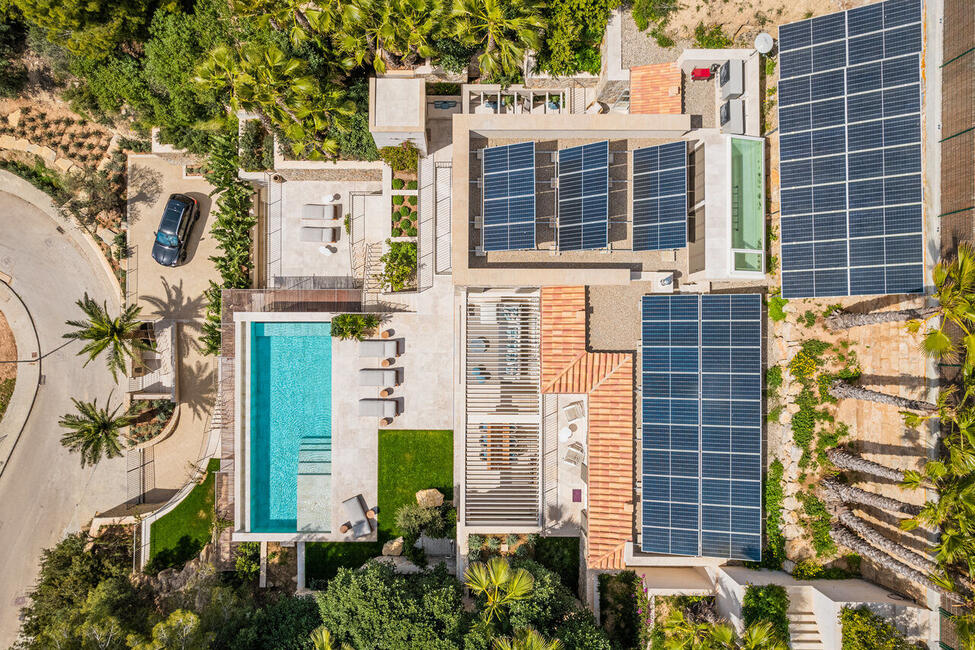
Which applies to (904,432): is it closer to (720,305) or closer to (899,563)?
(899,563)

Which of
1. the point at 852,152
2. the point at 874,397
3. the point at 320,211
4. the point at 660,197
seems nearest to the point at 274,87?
the point at 320,211

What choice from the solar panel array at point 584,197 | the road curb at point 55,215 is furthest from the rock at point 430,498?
the road curb at point 55,215

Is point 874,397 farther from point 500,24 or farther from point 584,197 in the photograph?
point 500,24

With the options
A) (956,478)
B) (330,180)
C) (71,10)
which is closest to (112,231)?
(71,10)

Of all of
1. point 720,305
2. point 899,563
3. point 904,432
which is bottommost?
point 899,563

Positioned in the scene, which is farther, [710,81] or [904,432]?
[710,81]

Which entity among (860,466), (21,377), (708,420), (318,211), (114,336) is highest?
(318,211)

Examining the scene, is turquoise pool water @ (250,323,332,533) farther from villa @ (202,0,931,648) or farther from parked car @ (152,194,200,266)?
parked car @ (152,194,200,266)

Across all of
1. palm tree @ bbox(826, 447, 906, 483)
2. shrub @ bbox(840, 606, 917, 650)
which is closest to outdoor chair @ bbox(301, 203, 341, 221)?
palm tree @ bbox(826, 447, 906, 483)
